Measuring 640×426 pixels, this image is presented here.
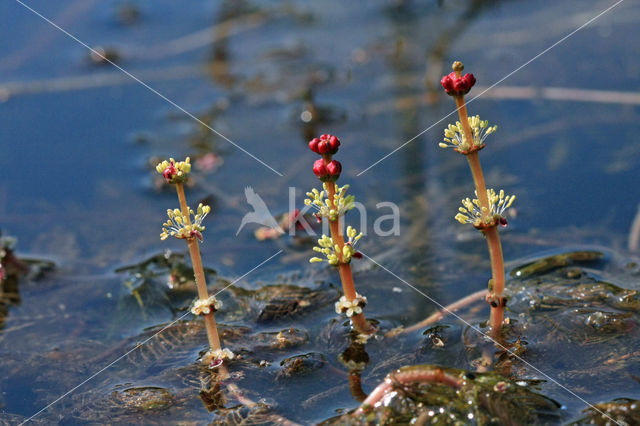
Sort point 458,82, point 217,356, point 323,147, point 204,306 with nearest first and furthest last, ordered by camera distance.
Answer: point 458,82, point 323,147, point 204,306, point 217,356

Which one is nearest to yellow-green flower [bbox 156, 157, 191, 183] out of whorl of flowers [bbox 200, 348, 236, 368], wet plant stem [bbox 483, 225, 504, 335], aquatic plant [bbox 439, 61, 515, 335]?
whorl of flowers [bbox 200, 348, 236, 368]

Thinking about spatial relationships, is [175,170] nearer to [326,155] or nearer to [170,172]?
[170,172]

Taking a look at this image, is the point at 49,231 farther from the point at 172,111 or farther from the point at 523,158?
the point at 523,158

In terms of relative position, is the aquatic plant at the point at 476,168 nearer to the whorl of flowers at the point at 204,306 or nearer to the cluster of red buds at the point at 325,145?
the cluster of red buds at the point at 325,145

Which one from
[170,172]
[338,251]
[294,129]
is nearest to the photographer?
[170,172]

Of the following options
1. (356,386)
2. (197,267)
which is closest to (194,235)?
(197,267)

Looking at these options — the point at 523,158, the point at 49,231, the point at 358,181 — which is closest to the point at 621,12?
the point at 523,158

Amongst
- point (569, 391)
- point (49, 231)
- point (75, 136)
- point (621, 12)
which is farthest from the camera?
point (621, 12)
